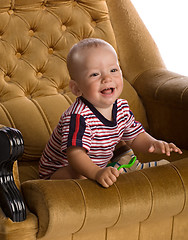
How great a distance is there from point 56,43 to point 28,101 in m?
0.38

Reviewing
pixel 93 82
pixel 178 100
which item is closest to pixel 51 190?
pixel 93 82

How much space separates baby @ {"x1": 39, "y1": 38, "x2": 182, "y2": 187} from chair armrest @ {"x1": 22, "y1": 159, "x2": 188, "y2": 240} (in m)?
0.14

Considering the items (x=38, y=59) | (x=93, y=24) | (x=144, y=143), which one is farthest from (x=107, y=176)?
(x=93, y=24)

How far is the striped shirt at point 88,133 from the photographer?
6.16 ft

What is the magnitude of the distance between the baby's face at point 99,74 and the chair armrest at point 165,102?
0.57m

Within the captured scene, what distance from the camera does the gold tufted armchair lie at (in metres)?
1.63

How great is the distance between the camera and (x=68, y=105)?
243 centimetres

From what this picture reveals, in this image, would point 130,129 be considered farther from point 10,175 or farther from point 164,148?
point 10,175

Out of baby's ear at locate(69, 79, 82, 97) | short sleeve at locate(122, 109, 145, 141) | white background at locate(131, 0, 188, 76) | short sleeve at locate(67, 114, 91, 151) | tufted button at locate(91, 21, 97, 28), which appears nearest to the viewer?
short sleeve at locate(67, 114, 91, 151)

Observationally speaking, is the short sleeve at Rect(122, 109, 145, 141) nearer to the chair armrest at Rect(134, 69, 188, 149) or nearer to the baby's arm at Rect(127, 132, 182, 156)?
the baby's arm at Rect(127, 132, 182, 156)

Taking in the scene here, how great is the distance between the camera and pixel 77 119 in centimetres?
190

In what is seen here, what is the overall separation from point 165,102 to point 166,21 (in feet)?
4.72

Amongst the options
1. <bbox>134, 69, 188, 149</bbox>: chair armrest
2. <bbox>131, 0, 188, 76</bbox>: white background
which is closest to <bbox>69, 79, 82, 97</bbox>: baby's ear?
<bbox>134, 69, 188, 149</bbox>: chair armrest

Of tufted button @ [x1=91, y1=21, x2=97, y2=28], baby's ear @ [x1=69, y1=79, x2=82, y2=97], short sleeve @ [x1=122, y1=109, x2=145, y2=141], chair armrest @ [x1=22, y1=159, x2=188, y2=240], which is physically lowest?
chair armrest @ [x1=22, y1=159, x2=188, y2=240]
